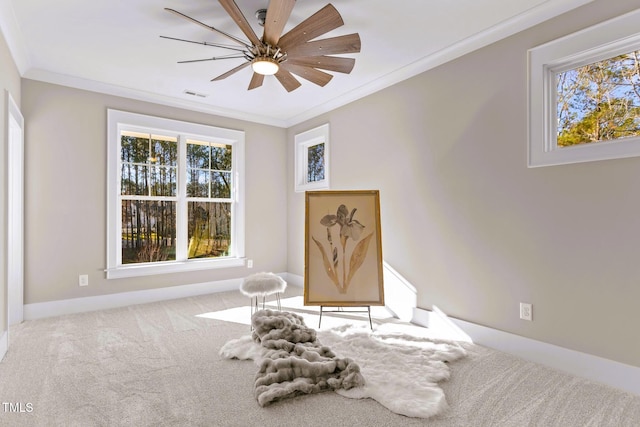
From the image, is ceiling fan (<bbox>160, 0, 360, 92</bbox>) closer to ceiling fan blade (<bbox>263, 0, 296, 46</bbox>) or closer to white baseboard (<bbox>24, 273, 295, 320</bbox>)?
ceiling fan blade (<bbox>263, 0, 296, 46</bbox>)

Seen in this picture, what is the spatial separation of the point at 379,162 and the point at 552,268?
2.02 metres

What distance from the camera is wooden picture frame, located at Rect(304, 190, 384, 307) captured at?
330 cm

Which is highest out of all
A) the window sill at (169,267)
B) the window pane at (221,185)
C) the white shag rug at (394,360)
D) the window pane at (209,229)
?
the window pane at (221,185)

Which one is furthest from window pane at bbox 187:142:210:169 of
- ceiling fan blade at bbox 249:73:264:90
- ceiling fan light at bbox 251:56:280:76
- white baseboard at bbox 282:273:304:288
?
ceiling fan light at bbox 251:56:280:76

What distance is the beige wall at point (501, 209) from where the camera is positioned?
2229 mm

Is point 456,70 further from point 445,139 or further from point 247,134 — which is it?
point 247,134

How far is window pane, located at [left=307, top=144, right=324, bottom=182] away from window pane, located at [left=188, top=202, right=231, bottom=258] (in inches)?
53.0

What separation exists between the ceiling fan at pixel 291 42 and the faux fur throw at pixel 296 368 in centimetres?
207

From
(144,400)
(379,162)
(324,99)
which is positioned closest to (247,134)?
(324,99)

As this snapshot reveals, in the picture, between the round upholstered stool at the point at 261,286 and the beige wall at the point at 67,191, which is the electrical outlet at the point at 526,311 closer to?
the round upholstered stool at the point at 261,286

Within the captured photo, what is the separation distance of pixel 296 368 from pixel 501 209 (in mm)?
2063

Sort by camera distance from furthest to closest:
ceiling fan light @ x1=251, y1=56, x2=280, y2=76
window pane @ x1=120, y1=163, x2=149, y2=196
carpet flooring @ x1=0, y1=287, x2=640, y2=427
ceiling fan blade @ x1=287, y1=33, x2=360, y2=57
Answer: window pane @ x1=120, y1=163, x2=149, y2=196, ceiling fan light @ x1=251, y1=56, x2=280, y2=76, ceiling fan blade @ x1=287, y1=33, x2=360, y2=57, carpet flooring @ x1=0, y1=287, x2=640, y2=427

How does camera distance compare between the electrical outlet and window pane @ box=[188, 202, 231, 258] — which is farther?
window pane @ box=[188, 202, 231, 258]

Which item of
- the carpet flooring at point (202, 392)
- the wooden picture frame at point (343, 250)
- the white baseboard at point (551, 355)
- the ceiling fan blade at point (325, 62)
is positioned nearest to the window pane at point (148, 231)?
the carpet flooring at point (202, 392)
